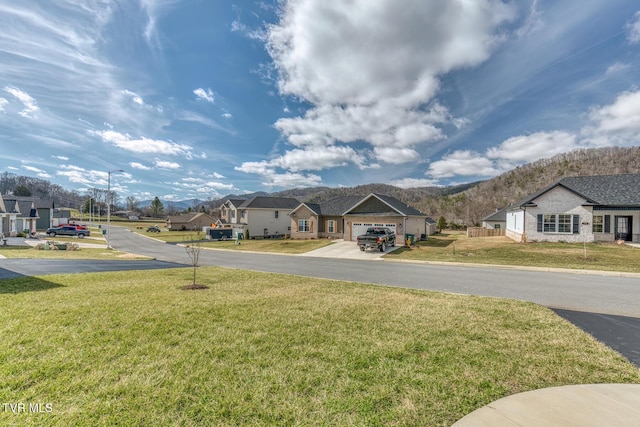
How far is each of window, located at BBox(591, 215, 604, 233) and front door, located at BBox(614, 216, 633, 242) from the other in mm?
981

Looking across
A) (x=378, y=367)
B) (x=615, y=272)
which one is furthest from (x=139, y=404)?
(x=615, y=272)

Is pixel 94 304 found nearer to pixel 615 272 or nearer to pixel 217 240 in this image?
pixel 615 272

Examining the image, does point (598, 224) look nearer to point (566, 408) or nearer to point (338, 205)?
point (338, 205)

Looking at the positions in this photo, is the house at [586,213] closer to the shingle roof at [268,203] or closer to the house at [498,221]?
the house at [498,221]

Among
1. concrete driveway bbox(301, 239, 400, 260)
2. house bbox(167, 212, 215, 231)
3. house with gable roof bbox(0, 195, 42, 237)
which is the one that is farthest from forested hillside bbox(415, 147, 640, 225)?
house with gable roof bbox(0, 195, 42, 237)

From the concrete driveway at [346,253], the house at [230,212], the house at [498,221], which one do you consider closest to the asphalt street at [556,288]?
the concrete driveway at [346,253]

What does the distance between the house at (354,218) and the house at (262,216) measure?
8.34m

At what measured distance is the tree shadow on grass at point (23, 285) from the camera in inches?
320

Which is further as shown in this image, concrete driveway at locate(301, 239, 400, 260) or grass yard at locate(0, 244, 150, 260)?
concrete driveway at locate(301, 239, 400, 260)

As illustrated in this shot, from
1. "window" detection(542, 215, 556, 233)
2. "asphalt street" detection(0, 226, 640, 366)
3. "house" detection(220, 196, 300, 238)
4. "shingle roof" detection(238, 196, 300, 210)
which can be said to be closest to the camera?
"asphalt street" detection(0, 226, 640, 366)

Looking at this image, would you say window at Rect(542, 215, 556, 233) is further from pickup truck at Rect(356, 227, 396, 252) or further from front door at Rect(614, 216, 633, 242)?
pickup truck at Rect(356, 227, 396, 252)

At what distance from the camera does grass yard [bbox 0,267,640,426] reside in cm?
311

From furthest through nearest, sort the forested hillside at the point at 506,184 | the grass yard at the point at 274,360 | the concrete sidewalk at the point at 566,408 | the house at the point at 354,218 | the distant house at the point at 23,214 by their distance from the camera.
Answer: the forested hillside at the point at 506,184 → the distant house at the point at 23,214 → the house at the point at 354,218 → the grass yard at the point at 274,360 → the concrete sidewalk at the point at 566,408

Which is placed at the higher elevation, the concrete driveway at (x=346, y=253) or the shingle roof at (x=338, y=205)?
the shingle roof at (x=338, y=205)
